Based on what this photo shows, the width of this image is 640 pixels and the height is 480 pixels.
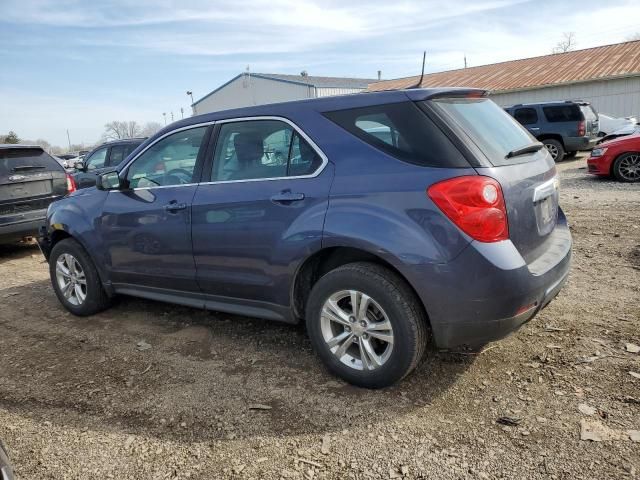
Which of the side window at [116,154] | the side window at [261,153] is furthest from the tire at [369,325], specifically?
the side window at [116,154]

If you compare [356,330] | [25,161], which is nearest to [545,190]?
[356,330]

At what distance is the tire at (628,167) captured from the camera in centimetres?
1008

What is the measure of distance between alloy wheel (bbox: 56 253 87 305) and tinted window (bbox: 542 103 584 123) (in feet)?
47.0

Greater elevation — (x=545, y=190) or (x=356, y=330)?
(x=545, y=190)

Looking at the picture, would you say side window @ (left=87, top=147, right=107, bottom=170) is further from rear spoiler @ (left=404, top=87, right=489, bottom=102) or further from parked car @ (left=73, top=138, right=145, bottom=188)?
rear spoiler @ (left=404, top=87, right=489, bottom=102)

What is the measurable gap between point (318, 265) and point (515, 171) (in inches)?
52.6

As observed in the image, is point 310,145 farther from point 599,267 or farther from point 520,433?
point 599,267

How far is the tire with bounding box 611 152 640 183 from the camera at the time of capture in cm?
1008

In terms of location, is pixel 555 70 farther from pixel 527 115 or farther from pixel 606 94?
pixel 527 115

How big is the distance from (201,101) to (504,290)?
168 ft

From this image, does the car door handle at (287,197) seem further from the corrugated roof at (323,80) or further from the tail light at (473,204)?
the corrugated roof at (323,80)

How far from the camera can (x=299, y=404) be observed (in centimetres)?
299

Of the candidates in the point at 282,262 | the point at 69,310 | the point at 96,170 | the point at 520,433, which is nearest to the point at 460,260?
the point at 520,433

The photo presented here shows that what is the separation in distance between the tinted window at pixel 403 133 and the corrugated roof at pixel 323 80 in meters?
38.1
